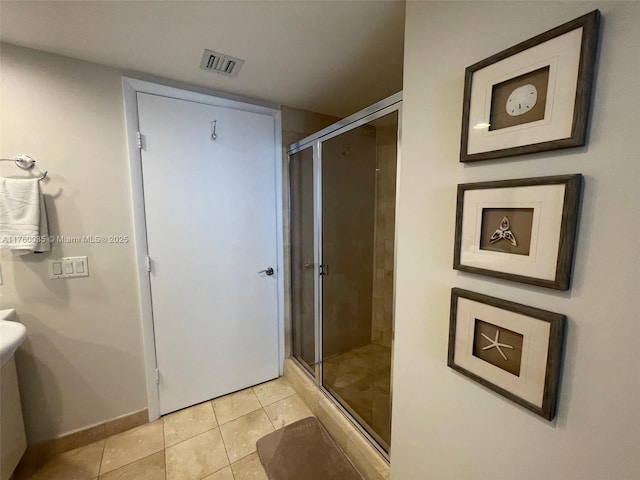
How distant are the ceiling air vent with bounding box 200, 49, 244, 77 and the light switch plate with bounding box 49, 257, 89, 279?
1.30 m

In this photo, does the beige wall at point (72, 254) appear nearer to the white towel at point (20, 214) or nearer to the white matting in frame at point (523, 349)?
the white towel at point (20, 214)

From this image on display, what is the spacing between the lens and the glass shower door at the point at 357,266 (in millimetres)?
1893

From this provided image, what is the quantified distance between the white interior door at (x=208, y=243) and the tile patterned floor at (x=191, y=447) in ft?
0.49

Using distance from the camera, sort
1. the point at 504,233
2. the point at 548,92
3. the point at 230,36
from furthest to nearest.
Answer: the point at 230,36
the point at 504,233
the point at 548,92

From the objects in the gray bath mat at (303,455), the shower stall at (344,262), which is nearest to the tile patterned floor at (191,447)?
the gray bath mat at (303,455)

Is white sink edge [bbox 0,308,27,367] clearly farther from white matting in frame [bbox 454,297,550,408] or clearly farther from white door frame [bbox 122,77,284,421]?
white matting in frame [bbox 454,297,550,408]

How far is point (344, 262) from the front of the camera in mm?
2215

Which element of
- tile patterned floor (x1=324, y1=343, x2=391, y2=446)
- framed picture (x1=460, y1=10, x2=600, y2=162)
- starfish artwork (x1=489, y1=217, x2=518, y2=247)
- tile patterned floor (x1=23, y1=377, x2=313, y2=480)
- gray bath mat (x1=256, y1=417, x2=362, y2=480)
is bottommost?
tile patterned floor (x1=23, y1=377, x2=313, y2=480)

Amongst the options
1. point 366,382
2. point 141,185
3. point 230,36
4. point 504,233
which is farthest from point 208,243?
point 504,233

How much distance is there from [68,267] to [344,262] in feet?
5.84

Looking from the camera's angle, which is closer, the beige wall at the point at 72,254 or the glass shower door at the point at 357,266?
the beige wall at the point at 72,254

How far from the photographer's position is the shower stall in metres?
1.90

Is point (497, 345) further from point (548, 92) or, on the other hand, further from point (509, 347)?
point (548, 92)

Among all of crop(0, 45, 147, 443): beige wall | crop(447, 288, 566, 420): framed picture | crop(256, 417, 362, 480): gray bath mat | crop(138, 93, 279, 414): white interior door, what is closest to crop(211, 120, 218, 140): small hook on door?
crop(138, 93, 279, 414): white interior door
